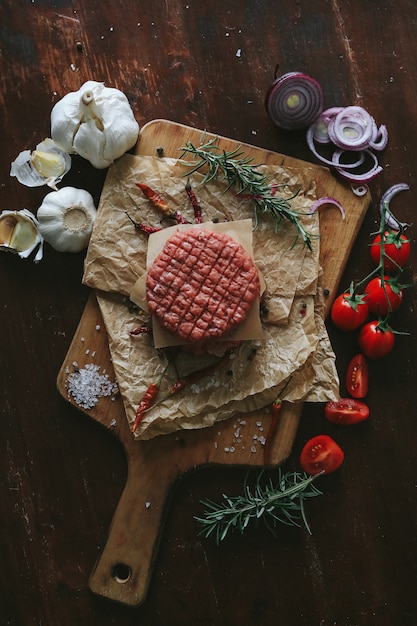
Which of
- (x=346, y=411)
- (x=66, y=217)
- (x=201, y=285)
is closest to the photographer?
(x=201, y=285)

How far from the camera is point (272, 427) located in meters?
3.46

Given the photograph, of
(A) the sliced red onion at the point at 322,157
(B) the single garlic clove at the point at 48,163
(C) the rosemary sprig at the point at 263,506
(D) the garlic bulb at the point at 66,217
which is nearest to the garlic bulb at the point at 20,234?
(D) the garlic bulb at the point at 66,217

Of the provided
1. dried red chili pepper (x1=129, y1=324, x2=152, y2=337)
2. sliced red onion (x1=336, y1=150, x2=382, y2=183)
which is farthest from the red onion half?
dried red chili pepper (x1=129, y1=324, x2=152, y2=337)

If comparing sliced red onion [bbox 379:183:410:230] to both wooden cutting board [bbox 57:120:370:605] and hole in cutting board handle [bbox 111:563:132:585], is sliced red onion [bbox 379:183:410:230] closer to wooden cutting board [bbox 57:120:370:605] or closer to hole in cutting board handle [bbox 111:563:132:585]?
wooden cutting board [bbox 57:120:370:605]

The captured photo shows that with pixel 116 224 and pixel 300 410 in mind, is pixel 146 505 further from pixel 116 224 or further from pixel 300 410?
pixel 116 224

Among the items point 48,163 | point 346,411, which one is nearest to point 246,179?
point 48,163

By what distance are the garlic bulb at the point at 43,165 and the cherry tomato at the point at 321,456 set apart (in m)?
1.97

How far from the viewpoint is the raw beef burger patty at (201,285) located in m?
3.29

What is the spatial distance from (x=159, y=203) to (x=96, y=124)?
510 mm

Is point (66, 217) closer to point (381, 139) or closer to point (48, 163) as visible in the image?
point (48, 163)

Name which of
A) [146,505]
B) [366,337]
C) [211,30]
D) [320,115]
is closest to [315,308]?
[366,337]

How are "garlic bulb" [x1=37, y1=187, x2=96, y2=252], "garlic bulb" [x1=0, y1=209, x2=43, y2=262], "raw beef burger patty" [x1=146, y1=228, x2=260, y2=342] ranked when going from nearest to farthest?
"raw beef burger patty" [x1=146, y1=228, x2=260, y2=342]
"garlic bulb" [x1=37, y1=187, x2=96, y2=252]
"garlic bulb" [x1=0, y1=209, x2=43, y2=262]

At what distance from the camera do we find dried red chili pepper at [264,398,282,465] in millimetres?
3447

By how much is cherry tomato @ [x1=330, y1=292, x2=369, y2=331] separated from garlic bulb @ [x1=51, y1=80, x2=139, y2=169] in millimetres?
1406
